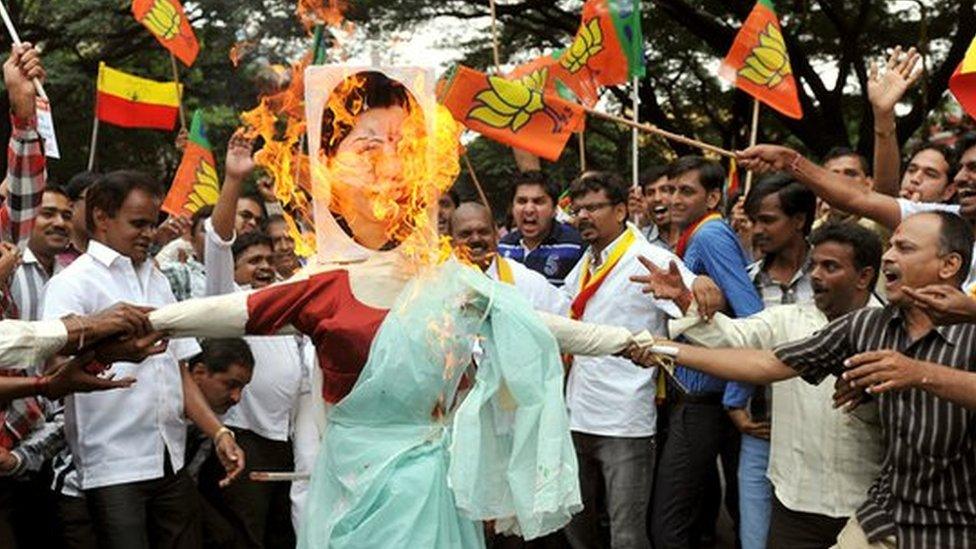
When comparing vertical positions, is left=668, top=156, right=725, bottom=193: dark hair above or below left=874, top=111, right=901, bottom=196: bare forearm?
below

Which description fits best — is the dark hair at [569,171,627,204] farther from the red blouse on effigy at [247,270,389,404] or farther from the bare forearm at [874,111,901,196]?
the red blouse on effigy at [247,270,389,404]

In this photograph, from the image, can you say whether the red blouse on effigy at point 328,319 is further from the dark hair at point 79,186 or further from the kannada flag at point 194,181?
the kannada flag at point 194,181

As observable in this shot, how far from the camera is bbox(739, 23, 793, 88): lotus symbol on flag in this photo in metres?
8.16

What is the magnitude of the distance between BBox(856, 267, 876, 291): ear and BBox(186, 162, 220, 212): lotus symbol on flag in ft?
14.2

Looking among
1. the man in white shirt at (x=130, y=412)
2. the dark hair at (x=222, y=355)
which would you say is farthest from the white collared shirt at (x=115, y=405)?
the dark hair at (x=222, y=355)

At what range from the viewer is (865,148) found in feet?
52.5

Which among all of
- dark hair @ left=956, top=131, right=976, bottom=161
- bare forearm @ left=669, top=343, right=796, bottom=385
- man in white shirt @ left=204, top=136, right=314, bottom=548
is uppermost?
dark hair @ left=956, top=131, right=976, bottom=161

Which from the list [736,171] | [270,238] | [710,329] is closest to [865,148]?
[736,171]

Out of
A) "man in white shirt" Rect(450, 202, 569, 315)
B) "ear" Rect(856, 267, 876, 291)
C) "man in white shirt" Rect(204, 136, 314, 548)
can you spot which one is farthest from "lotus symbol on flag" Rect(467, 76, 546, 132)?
"ear" Rect(856, 267, 876, 291)

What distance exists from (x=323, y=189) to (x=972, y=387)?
77.8 inches

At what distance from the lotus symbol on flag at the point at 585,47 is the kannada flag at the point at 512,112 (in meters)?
1.20

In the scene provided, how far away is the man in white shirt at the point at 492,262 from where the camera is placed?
6703 mm

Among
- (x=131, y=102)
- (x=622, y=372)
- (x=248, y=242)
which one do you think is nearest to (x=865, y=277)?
(x=622, y=372)

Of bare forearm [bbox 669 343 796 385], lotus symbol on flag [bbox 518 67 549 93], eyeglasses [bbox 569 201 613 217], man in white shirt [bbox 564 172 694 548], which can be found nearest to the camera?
bare forearm [bbox 669 343 796 385]
